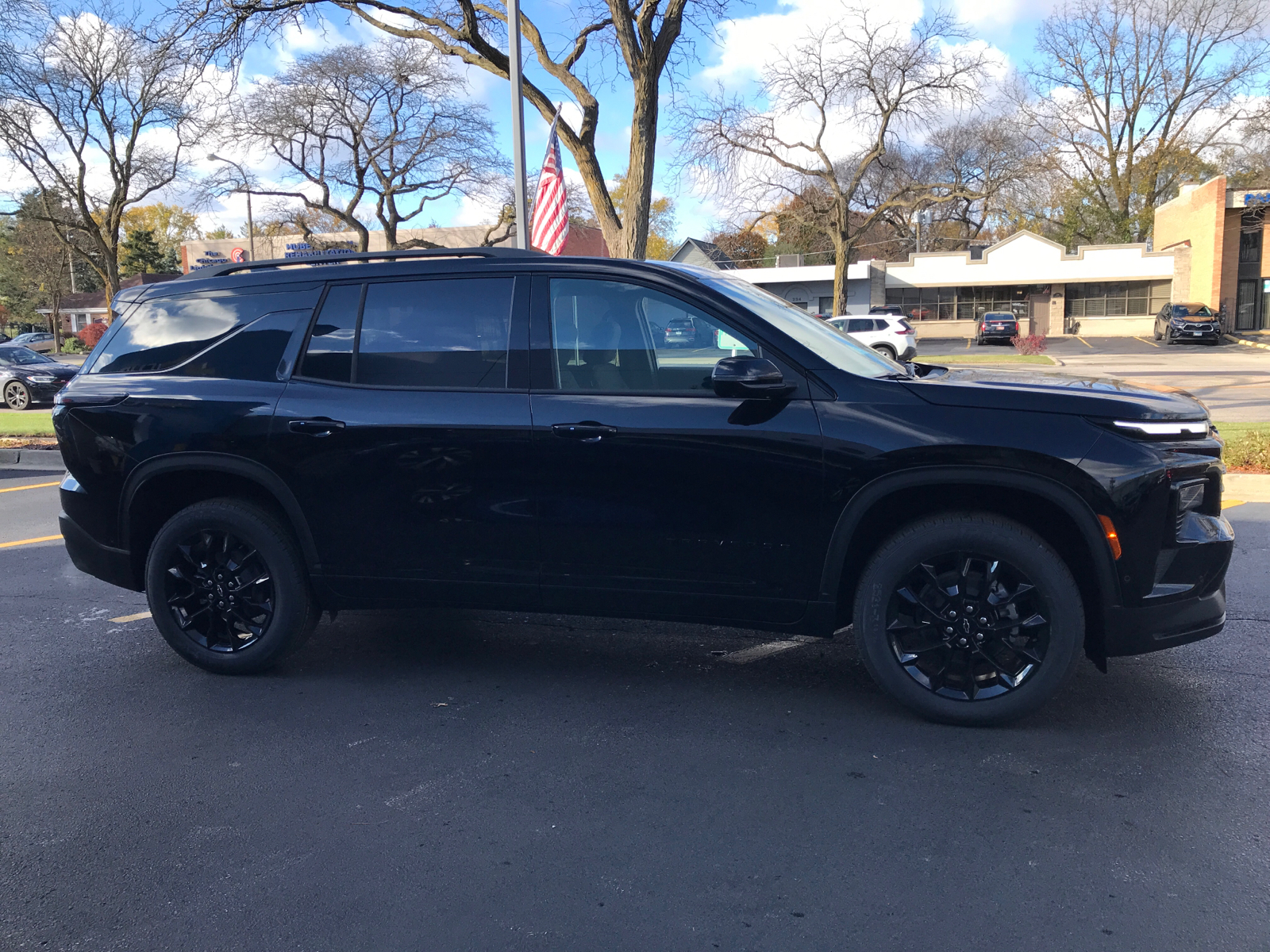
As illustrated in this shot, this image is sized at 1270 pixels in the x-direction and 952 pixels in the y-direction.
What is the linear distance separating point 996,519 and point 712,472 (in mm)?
1100

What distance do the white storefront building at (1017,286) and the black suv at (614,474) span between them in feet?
164

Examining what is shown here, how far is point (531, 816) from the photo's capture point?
3.25 metres

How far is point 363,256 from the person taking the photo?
14.6 feet

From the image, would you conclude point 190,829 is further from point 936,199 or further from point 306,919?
point 936,199

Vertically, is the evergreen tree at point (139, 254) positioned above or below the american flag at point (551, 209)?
above

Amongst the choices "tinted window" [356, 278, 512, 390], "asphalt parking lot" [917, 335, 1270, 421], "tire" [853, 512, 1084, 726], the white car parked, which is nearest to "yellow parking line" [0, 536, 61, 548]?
"tinted window" [356, 278, 512, 390]

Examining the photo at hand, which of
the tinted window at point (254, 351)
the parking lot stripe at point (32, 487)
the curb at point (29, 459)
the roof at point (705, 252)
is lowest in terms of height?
the parking lot stripe at point (32, 487)

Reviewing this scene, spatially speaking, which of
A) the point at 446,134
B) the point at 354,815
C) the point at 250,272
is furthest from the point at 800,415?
the point at 446,134

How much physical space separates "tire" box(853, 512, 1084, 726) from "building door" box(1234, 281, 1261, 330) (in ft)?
182

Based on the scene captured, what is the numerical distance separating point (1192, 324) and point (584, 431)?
46.0m

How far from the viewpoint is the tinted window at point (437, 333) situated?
4.20 m

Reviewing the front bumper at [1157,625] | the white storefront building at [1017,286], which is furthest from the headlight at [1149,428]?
the white storefront building at [1017,286]

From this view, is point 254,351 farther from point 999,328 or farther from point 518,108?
point 999,328

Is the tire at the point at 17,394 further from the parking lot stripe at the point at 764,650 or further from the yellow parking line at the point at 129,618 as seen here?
the parking lot stripe at the point at 764,650
